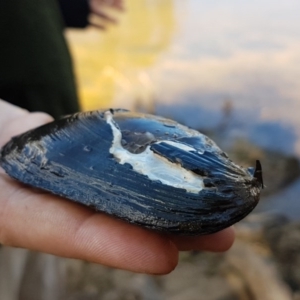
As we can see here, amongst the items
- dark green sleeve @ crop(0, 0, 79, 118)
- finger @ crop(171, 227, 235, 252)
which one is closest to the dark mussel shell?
finger @ crop(171, 227, 235, 252)

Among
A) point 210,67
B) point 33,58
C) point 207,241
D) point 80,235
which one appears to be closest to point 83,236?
point 80,235

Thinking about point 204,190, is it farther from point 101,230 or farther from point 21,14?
point 21,14

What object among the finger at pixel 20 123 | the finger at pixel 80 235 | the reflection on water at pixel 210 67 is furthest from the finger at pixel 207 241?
the reflection on water at pixel 210 67

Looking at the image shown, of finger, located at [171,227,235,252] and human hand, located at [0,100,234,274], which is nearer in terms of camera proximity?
human hand, located at [0,100,234,274]

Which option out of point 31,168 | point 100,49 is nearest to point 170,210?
point 31,168

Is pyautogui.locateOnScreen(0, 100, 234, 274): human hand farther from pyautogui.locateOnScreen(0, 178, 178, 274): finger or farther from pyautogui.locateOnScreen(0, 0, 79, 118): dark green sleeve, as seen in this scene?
pyautogui.locateOnScreen(0, 0, 79, 118): dark green sleeve

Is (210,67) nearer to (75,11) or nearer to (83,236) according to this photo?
(75,11)

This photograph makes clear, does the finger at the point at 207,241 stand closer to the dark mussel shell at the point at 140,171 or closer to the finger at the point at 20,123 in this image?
the dark mussel shell at the point at 140,171
